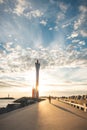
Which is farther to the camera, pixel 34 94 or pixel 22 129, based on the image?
pixel 34 94

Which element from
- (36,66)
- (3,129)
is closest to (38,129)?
(3,129)

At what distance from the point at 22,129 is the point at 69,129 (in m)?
2.37

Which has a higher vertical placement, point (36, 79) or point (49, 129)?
point (36, 79)

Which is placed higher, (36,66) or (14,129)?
(36,66)

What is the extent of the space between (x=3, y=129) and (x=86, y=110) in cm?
1153

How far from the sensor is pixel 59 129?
32.4 ft

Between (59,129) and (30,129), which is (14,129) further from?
(59,129)

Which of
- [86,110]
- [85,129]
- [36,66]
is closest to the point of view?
[85,129]

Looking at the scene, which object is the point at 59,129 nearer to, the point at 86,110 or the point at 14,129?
the point at 14,129

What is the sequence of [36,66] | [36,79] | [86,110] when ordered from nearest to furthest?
[86,110], [36,79], [36,66]

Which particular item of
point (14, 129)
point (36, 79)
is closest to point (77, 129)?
point (14, 129)

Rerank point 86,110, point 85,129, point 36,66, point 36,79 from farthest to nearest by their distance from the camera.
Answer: point 36,66 < point 36,79 < point 86,110 < point 85,129

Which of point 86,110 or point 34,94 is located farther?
point 34,94

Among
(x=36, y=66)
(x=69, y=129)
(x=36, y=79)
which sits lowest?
(x=69, y=129)
